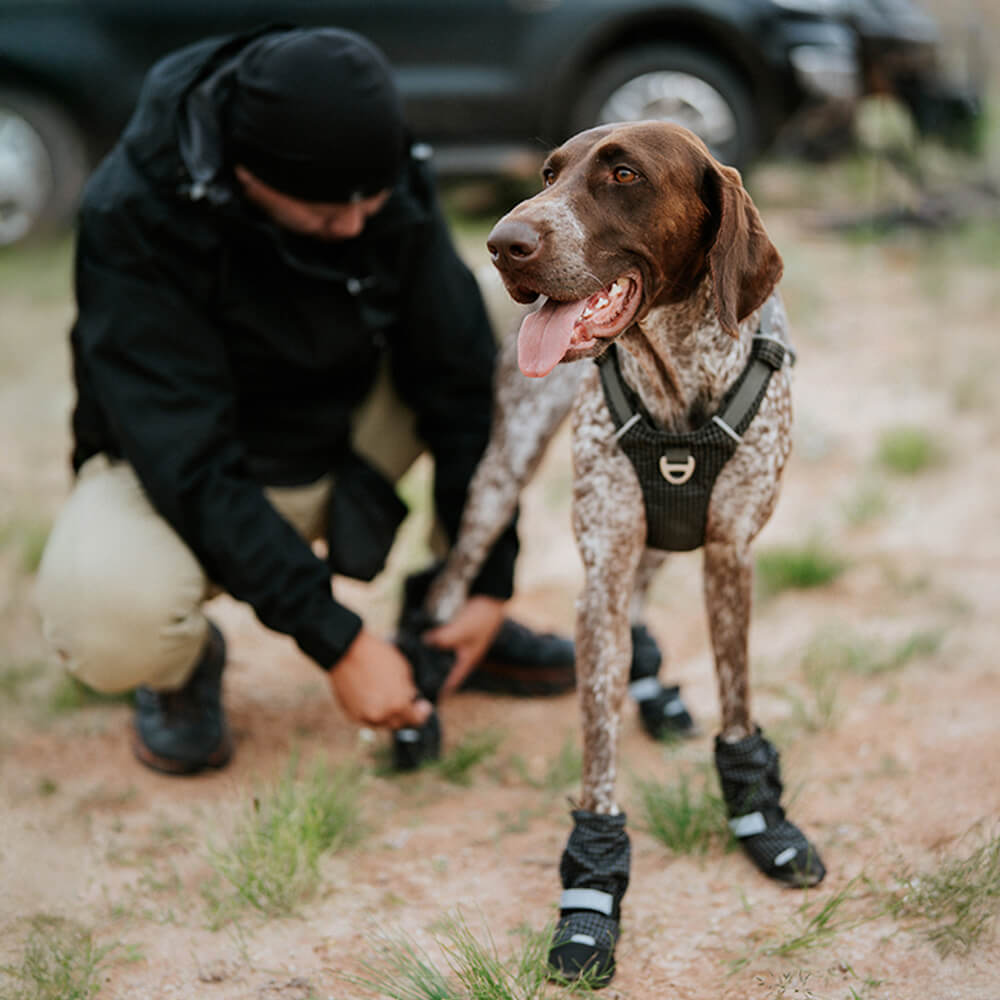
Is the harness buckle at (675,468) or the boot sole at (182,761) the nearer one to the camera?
the harness buckle at (675,468)

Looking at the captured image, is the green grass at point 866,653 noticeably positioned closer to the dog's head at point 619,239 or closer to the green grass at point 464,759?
the green grass at point 464,759

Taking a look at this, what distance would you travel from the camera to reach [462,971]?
2.28 m

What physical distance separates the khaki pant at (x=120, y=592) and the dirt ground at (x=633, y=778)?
0.35 m

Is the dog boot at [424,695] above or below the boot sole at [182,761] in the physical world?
above

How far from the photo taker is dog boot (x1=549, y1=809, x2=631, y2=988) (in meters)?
2.30

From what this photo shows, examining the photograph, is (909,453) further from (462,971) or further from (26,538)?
(26,538)

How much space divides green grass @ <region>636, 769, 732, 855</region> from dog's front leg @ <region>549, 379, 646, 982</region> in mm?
295

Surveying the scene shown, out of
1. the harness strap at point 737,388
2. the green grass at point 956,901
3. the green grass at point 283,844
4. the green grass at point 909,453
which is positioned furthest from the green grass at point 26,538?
the green grass at point 909,453

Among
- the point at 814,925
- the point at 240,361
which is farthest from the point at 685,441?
the point at 240,361

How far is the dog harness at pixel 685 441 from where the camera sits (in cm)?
231

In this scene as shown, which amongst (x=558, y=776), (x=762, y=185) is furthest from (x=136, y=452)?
(x=762, y=185)

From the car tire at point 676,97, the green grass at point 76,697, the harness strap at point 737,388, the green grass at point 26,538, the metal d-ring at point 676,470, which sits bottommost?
the green grass at point 26,538

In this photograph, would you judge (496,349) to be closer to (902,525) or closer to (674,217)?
(674,217)

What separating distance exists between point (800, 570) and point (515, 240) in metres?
2.37
